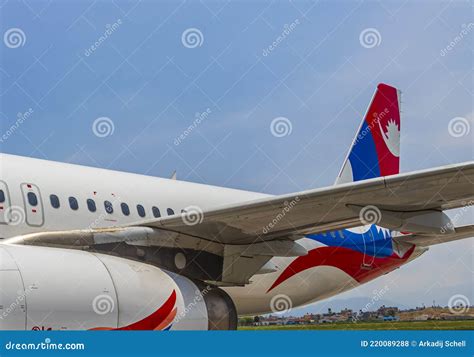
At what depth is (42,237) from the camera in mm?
8422

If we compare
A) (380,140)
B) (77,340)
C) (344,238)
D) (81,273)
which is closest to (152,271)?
(81,273)

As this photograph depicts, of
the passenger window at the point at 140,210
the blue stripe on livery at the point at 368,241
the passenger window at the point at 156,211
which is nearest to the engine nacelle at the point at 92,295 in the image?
the passenger window at the point at 140,210

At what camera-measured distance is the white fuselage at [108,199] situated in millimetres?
9180

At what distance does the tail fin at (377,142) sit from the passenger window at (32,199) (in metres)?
7.30

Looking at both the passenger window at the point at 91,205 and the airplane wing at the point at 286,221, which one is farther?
the passenger window at the point at 91,205

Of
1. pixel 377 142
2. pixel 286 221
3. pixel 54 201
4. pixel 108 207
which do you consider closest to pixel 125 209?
pixel 108 207

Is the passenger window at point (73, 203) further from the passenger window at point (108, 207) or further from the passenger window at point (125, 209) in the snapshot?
the passenger window at point (125, 209)

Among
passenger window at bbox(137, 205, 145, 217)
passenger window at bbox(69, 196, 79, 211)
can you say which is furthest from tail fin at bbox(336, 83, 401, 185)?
passenger window at bbox(69, 196, 79, 211)

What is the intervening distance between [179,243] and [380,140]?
7.38 meters

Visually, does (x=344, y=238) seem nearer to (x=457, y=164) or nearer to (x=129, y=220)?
(x=129, y=220)

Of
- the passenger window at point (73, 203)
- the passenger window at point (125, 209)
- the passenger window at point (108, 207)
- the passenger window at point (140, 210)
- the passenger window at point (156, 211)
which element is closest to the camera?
the passenger window at point (73, 203)

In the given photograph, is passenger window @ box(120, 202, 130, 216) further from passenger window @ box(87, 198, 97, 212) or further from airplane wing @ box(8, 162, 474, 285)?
airplane wing @ box(8, 162, 474, 285)

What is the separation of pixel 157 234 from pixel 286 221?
1556 millimetres

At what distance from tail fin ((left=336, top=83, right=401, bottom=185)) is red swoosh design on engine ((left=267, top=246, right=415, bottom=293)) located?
1.76 meters
